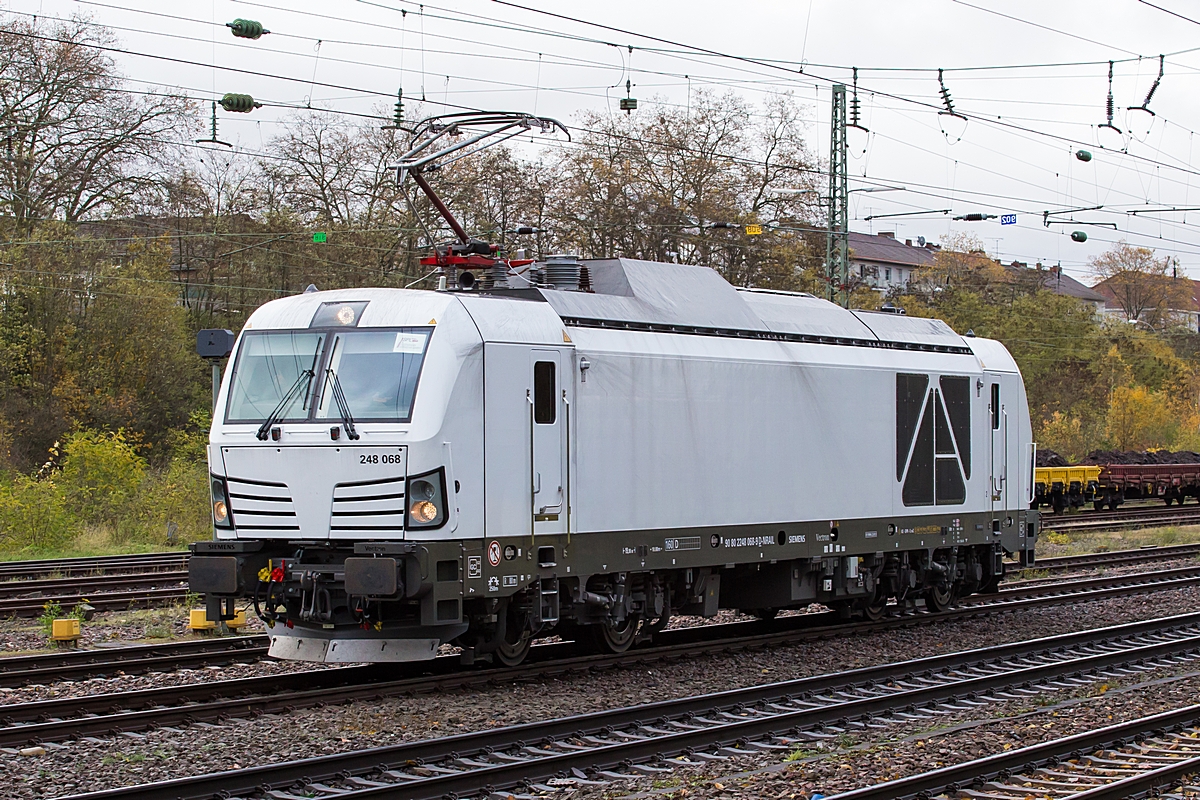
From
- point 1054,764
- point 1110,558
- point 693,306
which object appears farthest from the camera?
point 1110,558

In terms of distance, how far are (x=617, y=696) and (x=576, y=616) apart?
1.23 metres

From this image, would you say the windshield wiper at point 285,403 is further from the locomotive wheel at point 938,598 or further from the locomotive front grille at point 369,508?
the locomotive wheel at point 938,598

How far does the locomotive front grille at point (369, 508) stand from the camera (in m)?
10.4

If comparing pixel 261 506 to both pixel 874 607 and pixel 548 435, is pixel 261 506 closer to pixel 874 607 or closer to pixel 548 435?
pixel 548 435

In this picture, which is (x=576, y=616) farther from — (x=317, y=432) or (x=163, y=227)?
(x=163, y=227)

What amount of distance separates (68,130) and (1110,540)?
2743 cm

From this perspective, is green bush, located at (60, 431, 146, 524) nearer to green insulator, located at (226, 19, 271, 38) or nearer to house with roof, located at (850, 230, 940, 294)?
green insulator, located at (226, 19, 271, 38)

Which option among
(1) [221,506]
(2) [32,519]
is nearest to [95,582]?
(2) [32,519]

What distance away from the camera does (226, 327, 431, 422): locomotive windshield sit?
10.7m

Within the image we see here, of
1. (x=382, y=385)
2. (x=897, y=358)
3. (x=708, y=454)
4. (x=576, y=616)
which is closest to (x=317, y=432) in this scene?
(x=382, y=385)

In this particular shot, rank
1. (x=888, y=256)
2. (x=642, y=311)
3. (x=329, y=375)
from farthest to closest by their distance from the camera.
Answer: (x=888, y=256) → (x=642, y=311) → (x=329, y=375)

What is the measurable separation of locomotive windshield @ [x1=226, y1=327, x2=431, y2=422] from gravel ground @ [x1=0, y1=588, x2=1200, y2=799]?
2.32m

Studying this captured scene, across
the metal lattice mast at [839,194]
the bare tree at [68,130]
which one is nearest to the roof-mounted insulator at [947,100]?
the metal lattice mast at [839,194]

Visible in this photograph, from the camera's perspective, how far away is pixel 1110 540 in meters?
29.5
